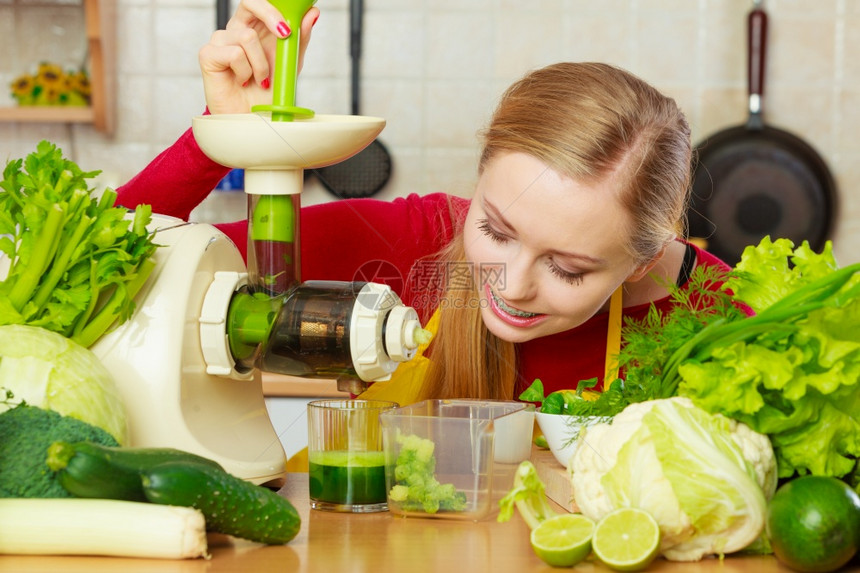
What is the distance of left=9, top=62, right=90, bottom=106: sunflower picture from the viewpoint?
2551 millimetres

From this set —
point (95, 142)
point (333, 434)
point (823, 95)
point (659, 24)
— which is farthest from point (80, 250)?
point (823, 95)

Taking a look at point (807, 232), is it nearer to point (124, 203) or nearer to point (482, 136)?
point (482, 136)

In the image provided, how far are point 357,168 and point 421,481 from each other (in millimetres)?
1834

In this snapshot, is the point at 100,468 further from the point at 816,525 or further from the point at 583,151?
the point at 583,151

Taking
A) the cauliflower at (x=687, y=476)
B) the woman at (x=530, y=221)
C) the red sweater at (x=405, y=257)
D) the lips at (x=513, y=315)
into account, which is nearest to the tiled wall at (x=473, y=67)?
the red sweater at (x=405, y=257)

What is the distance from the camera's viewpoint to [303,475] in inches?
44.8

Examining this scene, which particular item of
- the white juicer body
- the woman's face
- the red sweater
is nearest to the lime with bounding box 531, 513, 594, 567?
the white juicer body

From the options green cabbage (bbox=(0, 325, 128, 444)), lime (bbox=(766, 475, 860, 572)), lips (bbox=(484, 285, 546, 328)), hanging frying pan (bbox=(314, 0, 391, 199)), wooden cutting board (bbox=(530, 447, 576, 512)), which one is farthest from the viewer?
hanging frying pan (bbox=(314, 0, 391, 199))

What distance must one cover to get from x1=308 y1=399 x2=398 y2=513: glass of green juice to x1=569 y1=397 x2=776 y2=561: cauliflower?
21 centimetres

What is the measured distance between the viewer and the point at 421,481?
897 millimetres

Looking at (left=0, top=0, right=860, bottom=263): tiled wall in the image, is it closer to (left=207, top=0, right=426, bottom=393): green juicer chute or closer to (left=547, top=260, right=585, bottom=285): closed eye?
(left=547, top=260, right=585, bottom=285): closed eye

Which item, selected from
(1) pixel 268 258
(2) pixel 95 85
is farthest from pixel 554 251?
(2) pixel 95 85

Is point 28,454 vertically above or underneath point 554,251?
underneath

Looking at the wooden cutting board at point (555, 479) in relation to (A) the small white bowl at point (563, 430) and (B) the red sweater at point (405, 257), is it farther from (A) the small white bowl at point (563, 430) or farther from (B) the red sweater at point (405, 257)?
(B) the red sweater at point (405, 257)
